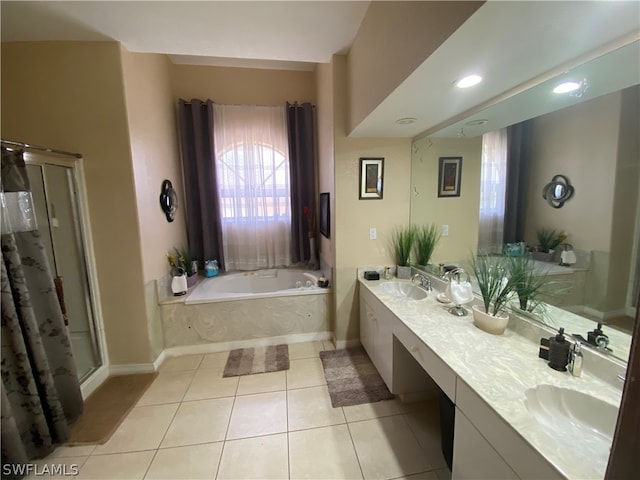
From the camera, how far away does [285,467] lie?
1.50 m

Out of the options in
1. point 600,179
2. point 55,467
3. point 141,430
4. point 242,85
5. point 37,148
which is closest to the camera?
point 600,179

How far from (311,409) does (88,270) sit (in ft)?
6.91

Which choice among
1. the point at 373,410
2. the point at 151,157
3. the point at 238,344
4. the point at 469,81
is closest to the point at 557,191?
the point at 469,81

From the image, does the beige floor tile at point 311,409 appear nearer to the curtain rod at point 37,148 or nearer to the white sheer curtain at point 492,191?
the white sheer curtain at point 492,191

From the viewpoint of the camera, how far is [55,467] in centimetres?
154

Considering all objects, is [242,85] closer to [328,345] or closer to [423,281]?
[423,281]

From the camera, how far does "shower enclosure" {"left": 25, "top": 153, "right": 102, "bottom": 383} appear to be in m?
2.02

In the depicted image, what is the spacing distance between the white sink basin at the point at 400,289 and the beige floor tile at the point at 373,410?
81 cm

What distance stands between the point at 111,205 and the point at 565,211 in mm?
3004

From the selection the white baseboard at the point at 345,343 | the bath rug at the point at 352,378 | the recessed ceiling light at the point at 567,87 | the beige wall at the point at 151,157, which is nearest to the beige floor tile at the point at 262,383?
the bath rug at the point at 352,378

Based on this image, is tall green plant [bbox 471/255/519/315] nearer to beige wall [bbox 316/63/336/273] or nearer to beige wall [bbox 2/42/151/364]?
beige wall [bbox 316/63/336/273]

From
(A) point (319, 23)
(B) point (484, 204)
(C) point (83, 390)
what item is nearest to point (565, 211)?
(B) point (484, 204)

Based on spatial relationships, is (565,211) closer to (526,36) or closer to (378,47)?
(526,36)

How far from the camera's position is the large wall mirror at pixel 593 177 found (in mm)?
1016
